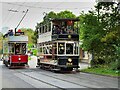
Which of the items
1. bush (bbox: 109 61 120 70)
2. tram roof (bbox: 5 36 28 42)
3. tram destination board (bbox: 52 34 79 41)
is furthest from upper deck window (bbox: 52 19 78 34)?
tram roof (bbox: 5 36 28 42)

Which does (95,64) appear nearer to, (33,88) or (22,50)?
(22,50)

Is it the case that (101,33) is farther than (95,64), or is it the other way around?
(95,64)

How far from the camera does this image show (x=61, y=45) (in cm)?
3303

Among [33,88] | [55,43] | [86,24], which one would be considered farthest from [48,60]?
[33,88]

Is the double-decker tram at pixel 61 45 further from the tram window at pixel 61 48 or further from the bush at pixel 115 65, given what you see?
the bush at pixel 115 65

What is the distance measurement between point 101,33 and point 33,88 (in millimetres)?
16284

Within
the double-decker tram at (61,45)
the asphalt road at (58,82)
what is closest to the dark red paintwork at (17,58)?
the double-decker tram at (61,45)

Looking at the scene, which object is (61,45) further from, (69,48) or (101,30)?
(101,30)

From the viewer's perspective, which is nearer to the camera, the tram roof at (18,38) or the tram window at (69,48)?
the tram window at (69,48)

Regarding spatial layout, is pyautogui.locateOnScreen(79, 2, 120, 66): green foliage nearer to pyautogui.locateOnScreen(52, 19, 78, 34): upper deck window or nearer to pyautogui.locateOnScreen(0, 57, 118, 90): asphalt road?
pyautogui.locateOnScreen(52, 19, 78, 34): upper deck window

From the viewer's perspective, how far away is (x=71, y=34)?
33.3 meters

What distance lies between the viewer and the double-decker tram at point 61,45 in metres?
32.6

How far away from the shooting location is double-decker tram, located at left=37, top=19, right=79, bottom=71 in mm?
32625

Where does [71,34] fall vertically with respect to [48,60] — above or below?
above
